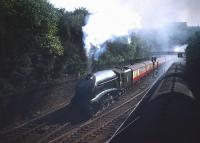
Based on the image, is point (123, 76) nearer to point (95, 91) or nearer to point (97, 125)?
point (95, 91)

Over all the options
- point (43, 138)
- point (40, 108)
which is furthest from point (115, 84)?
point (43, 138)

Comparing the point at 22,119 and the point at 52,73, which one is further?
the point at 52,73

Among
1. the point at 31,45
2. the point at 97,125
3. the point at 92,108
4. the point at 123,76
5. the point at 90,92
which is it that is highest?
the point at 31,45

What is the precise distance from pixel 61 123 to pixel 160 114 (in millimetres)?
9969

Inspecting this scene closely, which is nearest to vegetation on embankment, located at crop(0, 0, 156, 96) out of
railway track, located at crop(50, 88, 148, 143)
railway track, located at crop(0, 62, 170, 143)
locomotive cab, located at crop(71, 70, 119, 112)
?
railway track, located at crop(0, 62, 170, 143)

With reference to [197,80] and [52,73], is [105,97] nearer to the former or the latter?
[52,73]

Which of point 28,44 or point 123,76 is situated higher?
point 28,44

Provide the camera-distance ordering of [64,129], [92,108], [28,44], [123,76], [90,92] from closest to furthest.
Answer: [64,129]
[90,92]
[92,108]
[28,44]
[123,76]

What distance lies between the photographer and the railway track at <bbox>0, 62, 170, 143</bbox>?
16.4 meters

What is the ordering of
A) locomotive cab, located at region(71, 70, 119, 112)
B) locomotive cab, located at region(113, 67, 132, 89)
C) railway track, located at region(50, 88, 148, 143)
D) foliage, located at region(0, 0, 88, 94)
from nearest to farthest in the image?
railway track, located at region(50, 88, 148, 143)
locomotive cab, located at region(71, 70, 119, 112)
foliage, located at region(0, 0, 88, 94)
locomotive cab, located at region(113, 67, 132, 89)

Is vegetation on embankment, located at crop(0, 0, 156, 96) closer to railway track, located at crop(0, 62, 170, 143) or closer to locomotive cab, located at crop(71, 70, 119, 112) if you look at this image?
railway track, located at crop(0, 62, 170, 143)

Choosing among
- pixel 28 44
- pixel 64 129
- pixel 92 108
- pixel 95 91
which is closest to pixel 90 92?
pixel 95 91

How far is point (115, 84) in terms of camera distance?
25.7 meters

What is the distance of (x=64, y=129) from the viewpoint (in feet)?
60.2
